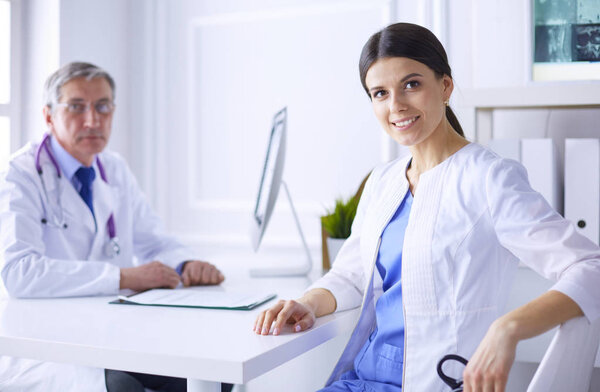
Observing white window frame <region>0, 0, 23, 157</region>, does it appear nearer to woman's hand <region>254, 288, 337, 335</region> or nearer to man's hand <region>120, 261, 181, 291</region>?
man's hand <region>120, 261, 181, 291</region>

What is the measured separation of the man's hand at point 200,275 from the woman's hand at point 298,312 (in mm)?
507

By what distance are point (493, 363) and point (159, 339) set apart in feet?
1.90

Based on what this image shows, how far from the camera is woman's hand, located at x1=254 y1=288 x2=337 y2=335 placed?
1.16 metres

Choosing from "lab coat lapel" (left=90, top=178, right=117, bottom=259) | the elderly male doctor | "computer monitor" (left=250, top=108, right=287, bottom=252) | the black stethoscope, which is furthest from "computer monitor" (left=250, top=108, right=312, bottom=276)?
the black stethoscope

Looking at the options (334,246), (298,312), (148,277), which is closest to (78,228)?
(148,277)

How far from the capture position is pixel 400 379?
1194mm

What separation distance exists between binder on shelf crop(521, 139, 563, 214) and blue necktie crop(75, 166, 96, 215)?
1.29 m

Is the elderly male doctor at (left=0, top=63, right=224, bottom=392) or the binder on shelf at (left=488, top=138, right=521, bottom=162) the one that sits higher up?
the binder on shelf at (left=488, top=138, right=521, bottom=162)

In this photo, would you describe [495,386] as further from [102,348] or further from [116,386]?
[116,386]

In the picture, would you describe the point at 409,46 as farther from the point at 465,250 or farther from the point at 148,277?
the point at 148,277

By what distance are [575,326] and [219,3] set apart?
217 centimetres

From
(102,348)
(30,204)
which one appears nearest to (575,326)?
(102,348)

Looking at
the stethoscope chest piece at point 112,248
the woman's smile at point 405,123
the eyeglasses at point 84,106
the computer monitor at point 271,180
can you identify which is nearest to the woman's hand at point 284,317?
the woman's smile at point 405,123

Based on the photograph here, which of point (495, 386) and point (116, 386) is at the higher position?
point (495, 386)
